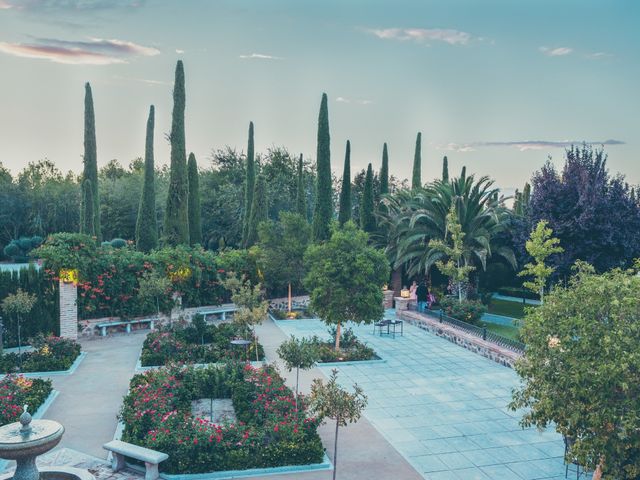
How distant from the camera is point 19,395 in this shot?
547 inches

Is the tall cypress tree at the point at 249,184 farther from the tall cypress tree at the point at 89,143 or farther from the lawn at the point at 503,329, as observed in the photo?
the lawn at the point at 503,329

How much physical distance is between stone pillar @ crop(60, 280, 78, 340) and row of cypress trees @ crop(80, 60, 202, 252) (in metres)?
11.0

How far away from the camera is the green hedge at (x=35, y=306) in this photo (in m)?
20.6

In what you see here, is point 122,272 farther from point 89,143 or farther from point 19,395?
point 89,143

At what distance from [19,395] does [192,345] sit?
6.91 metres

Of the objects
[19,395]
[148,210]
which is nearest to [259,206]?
[148,210]

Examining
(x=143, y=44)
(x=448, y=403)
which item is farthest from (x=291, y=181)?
(x=448, y=403)

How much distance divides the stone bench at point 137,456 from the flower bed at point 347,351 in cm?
885

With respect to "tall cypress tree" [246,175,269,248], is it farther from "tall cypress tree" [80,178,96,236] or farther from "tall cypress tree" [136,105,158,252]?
"tall cypress tree" [80,178,96,236]

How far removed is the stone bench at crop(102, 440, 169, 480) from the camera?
10637mm

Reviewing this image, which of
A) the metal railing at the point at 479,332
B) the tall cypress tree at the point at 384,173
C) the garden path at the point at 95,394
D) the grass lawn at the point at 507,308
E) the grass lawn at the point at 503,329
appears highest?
the tall cypress tree at the point at 384,173

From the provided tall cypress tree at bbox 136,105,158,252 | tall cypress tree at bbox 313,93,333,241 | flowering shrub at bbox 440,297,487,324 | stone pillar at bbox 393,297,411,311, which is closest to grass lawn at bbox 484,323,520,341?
flowering shrub at bbox 440,297,487,324

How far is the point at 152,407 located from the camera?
13.0 meters

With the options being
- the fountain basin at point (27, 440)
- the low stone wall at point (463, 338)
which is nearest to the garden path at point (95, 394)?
the fountain basin at point (27, 440)
